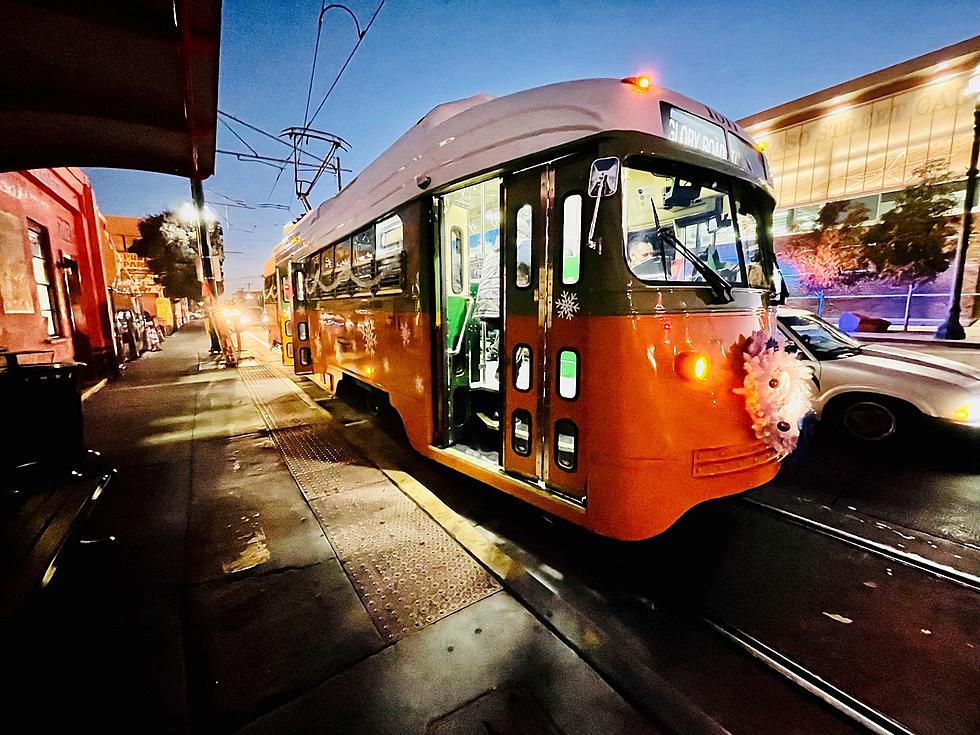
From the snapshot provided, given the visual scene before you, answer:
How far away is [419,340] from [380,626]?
8.33 feet

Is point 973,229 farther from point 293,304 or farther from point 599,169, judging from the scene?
point 293,304

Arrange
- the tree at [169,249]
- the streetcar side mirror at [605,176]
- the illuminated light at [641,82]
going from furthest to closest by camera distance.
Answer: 1. the tree at [169,249]
2. the illuminated light at [641,82]
3. the streetcar side mirror at [605,176]

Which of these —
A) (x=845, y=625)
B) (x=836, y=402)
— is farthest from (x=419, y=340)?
(x=836, y=402)

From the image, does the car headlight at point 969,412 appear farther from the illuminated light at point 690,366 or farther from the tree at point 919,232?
the tree at point 919,232

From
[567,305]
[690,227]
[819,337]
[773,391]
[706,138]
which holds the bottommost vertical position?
[773,391]

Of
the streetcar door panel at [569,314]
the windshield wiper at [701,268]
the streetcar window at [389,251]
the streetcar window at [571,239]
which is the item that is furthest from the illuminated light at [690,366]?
the streetcar window at [389,251]

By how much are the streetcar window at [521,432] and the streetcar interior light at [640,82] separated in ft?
7.62

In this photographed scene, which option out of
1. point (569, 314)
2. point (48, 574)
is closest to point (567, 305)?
point (569, 314)

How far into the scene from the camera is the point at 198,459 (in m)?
5.30

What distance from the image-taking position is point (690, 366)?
8.83 feet

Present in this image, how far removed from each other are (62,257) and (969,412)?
1510cm

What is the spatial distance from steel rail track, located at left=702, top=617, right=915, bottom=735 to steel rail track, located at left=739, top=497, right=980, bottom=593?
5.15ft

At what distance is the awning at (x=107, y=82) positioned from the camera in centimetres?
278

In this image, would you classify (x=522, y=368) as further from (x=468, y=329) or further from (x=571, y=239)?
(x=468, y=329)
